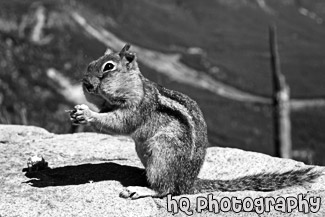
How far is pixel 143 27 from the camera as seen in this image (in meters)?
36.5

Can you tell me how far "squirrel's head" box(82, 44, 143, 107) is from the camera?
5410mm

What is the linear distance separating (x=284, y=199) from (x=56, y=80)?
11270mm

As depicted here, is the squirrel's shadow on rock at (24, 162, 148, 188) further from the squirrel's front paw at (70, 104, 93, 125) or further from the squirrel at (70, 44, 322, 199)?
the squirrel's front paw at (70, 104, 93, 125)

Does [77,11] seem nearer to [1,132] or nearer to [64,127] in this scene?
[64,127]

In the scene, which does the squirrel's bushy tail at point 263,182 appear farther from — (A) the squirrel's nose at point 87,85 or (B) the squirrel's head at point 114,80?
(A) the squirrel's nose at point 87,85

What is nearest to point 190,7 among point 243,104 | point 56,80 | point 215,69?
point 215,69

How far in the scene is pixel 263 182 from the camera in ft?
18.9

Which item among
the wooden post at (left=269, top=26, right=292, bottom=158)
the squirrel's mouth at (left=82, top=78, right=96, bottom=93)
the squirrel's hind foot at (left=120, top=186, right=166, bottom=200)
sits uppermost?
the wooden post at (left=269, top=26, right=292, bottom=158)

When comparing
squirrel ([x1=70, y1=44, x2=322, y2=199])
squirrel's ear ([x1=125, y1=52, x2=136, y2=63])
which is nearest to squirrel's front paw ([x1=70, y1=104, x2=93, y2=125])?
squirrel ([x1=70, y1=44, x2=322, y2=199])

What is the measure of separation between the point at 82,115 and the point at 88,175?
997 mm

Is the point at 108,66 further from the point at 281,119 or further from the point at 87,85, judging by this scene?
the point at 281,119

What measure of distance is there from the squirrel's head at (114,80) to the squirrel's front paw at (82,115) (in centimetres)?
21

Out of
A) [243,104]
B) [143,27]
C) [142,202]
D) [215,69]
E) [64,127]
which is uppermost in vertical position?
[143,27]

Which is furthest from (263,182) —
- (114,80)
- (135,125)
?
(114,80)
